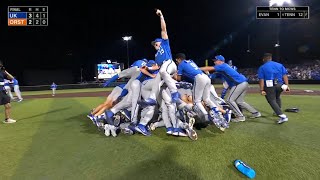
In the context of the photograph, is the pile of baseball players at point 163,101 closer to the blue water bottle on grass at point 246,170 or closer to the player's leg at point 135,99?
the player's leg at point 135,99

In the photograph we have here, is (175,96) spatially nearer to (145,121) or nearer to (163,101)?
(163,101)

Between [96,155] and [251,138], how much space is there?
316 centimetres

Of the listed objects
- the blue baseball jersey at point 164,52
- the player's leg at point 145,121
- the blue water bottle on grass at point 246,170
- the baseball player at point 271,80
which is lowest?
the blue water bottle on grass at point 246,170

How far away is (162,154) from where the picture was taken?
4.98 meters

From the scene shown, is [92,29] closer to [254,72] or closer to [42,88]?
[42,88]

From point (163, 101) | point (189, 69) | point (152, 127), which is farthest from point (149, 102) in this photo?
point (189, 69)

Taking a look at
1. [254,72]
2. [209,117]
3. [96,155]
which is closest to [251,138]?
[209,117]

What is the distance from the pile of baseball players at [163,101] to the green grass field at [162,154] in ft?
0.96

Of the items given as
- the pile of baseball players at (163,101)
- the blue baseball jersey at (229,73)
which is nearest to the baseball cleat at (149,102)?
the pile of baseball players at (163,101)

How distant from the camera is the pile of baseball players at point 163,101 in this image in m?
6.36

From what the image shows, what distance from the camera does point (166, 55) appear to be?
655 cm
